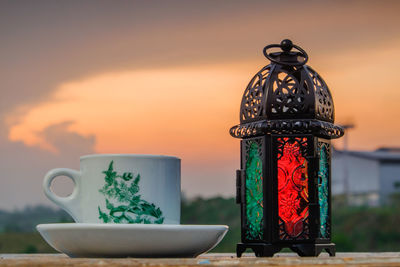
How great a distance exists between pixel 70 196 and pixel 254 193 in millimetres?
428

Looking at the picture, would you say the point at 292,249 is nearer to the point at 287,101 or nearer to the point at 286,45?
the point at 287,101

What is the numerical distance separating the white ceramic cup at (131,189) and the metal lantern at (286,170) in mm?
242

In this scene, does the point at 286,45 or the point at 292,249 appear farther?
the point at 286,45

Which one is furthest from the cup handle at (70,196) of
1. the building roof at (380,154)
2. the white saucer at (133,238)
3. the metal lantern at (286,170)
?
the building roof at (380,154)

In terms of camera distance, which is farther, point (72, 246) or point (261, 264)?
point (72, 246)

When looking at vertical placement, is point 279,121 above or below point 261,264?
above

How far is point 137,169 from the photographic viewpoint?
1.23 metres

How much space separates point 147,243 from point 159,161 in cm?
21

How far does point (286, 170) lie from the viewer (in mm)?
1428

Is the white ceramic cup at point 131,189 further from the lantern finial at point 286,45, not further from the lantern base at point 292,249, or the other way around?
the lantern finial at point 286,45

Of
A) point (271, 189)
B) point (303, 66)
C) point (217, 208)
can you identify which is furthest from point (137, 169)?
point (217, 208)

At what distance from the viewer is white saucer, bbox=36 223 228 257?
1.06 meters

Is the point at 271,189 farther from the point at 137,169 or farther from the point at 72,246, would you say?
the point at 72,246

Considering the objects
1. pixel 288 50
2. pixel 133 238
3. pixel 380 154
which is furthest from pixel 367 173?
pixel 133 238
